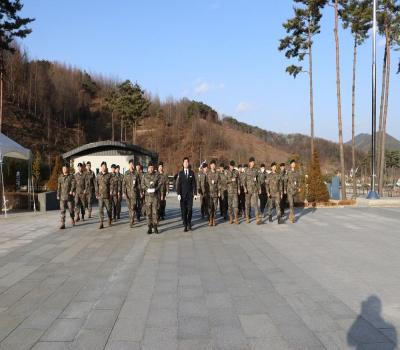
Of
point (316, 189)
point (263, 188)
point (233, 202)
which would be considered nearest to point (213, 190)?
point (233, 202)

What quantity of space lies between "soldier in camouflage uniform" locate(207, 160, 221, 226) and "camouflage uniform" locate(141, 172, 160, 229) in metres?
2.25

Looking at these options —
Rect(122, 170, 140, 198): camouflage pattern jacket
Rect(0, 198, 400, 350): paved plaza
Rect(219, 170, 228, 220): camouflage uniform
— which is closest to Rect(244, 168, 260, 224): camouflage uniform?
Rect(219, 170, 228, 220): camouflage uniform

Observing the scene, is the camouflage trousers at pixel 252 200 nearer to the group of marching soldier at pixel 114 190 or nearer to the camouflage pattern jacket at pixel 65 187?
the group of marching soldier at pixel 114 190

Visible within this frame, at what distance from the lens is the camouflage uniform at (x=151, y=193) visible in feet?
35.8

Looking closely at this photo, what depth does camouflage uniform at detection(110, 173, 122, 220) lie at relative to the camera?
12664 mm

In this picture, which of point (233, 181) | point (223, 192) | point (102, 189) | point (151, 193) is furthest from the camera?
point (223, 192)

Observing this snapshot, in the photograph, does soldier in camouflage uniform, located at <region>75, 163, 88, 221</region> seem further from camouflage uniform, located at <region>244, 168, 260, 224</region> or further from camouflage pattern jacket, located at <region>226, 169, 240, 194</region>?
camouflage uniform, located at <region>244, 168, 260, 224</region>

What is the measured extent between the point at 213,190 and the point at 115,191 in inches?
128

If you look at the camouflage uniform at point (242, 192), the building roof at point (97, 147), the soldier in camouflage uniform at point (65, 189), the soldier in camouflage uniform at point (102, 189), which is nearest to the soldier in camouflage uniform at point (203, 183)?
the camouflage uniform at point (242, 192)

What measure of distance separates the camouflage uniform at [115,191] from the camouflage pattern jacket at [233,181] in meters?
3.66

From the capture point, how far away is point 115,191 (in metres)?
13.3

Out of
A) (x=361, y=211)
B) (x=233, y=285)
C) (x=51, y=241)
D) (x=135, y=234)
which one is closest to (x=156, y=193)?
(x=135, y=234)

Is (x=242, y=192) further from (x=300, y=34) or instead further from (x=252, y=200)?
(x=300, y=34)

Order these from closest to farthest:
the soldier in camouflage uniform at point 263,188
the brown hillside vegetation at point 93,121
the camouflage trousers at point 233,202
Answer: the camouflage trousers at point 233,202 → the soldier in camouflage uniform at point 263,188 → the brown hillside vegetation at point 93,121
